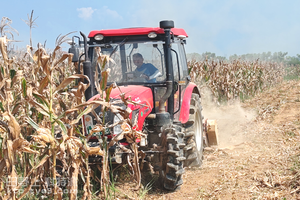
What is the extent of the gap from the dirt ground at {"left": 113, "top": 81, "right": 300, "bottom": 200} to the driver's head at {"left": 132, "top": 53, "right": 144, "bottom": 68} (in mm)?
1717

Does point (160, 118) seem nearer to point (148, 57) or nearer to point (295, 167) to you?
point (148, 57)

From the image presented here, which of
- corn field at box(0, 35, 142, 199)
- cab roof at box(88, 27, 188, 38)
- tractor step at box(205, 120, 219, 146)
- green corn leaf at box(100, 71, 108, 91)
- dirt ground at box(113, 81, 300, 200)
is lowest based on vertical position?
dirt ground at box(113, 81, 300, 200)

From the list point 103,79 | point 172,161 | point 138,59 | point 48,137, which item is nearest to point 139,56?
point 138,59

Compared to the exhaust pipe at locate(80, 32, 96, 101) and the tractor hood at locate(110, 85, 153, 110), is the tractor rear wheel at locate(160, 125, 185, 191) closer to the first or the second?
the tractor hood at locate(110, 85, 153, 110)

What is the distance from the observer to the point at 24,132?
3.53 metres

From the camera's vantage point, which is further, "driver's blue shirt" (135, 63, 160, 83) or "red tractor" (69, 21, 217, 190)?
"driver's blue shirt" (135, 63, 160, 83)

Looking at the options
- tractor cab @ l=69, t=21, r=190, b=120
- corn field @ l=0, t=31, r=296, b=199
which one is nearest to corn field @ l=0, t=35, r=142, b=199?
corn field @ l=0, t=31, r=296, b=199

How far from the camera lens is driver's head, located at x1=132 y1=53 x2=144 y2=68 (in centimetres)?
437

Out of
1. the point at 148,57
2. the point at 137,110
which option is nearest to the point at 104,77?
the point at 137,110

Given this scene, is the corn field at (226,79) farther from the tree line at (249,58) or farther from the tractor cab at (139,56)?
the tractor cab at (139,56)

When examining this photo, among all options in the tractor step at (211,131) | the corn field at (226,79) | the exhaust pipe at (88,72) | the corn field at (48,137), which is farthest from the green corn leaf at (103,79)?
the corn field at (226,79)

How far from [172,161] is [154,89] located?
1.06m

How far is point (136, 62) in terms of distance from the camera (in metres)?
4.39

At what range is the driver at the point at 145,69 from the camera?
4.23 metres
